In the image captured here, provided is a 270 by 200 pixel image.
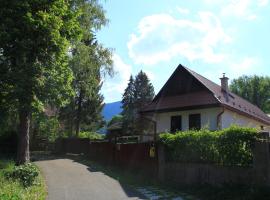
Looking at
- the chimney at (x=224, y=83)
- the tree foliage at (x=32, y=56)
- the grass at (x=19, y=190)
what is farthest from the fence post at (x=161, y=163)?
the chimney at (x=224, y=83)

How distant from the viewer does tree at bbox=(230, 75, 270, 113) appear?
79.2 meters

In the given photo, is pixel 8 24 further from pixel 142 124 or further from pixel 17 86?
pixel 142 124

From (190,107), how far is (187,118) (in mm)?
1086

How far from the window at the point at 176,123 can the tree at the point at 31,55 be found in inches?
476

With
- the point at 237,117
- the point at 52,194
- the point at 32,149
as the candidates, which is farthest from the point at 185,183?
the point at 32,149

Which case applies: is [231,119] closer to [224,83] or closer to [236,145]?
[224,83]

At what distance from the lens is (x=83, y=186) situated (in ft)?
48.8

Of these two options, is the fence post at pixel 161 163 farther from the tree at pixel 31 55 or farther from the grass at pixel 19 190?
the grass at pixel 19 190

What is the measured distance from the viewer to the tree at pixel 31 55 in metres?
15.3

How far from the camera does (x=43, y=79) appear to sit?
1578 centimetres

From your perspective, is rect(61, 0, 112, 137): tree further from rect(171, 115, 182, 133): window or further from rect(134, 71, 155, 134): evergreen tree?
rect(134, 71, 155, 134): evergreen tree

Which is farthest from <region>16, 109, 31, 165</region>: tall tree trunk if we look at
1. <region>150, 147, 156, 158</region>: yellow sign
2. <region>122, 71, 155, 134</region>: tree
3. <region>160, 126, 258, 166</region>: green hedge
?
<region>122, 71, 155, 134</region>: tree

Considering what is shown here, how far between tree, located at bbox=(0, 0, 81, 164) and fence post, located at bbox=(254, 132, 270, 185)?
26.9 feet

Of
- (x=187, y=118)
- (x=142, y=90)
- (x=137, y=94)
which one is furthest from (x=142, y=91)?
(x=187, y=118)
